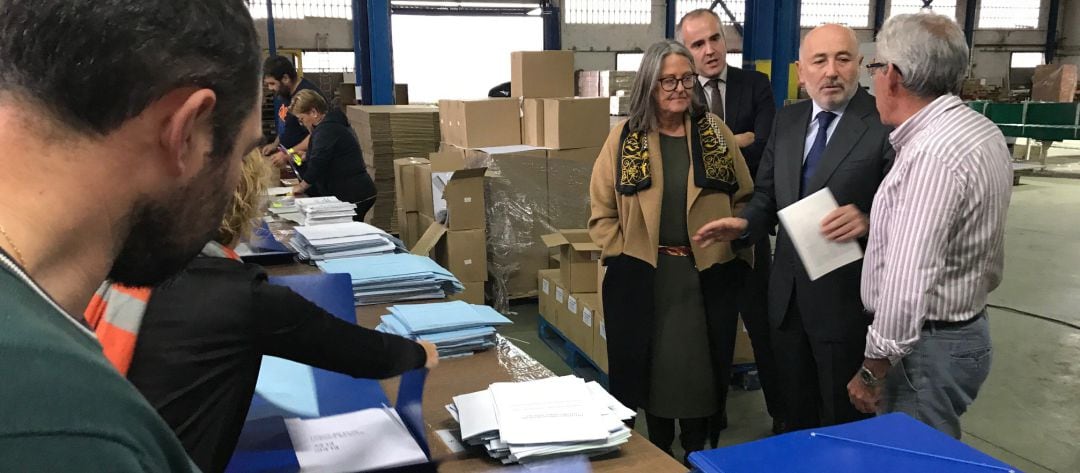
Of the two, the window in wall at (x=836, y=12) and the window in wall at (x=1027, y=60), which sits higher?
the window in wall at (x=836, y=12)

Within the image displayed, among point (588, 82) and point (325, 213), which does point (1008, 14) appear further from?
point (325, 213)

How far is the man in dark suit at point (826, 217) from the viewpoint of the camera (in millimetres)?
1938

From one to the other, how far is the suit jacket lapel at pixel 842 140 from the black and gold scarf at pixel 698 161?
310 millimetres

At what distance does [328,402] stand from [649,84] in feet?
4.23

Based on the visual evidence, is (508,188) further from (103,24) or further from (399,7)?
(399,7)

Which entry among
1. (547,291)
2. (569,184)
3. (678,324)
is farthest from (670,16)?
(678,324)

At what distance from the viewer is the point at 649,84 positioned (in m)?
2.24

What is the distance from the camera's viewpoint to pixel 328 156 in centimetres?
421

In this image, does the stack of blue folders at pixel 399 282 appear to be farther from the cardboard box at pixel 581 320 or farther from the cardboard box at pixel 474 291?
the cardboard box at pixel 474 291

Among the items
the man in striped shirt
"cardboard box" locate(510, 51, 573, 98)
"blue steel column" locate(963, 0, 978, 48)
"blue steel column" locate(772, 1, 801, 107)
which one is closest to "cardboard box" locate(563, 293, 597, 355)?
"cardboard box" locate(510, 51, 573, 98)

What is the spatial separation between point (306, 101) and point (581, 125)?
171 cm

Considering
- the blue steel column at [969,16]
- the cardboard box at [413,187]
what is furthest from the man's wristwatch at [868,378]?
the blue steel column at [969,16]

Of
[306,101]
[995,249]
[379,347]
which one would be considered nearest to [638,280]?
[995,249]

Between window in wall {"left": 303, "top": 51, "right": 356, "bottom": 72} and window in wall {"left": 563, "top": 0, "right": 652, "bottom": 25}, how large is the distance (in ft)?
12.2
